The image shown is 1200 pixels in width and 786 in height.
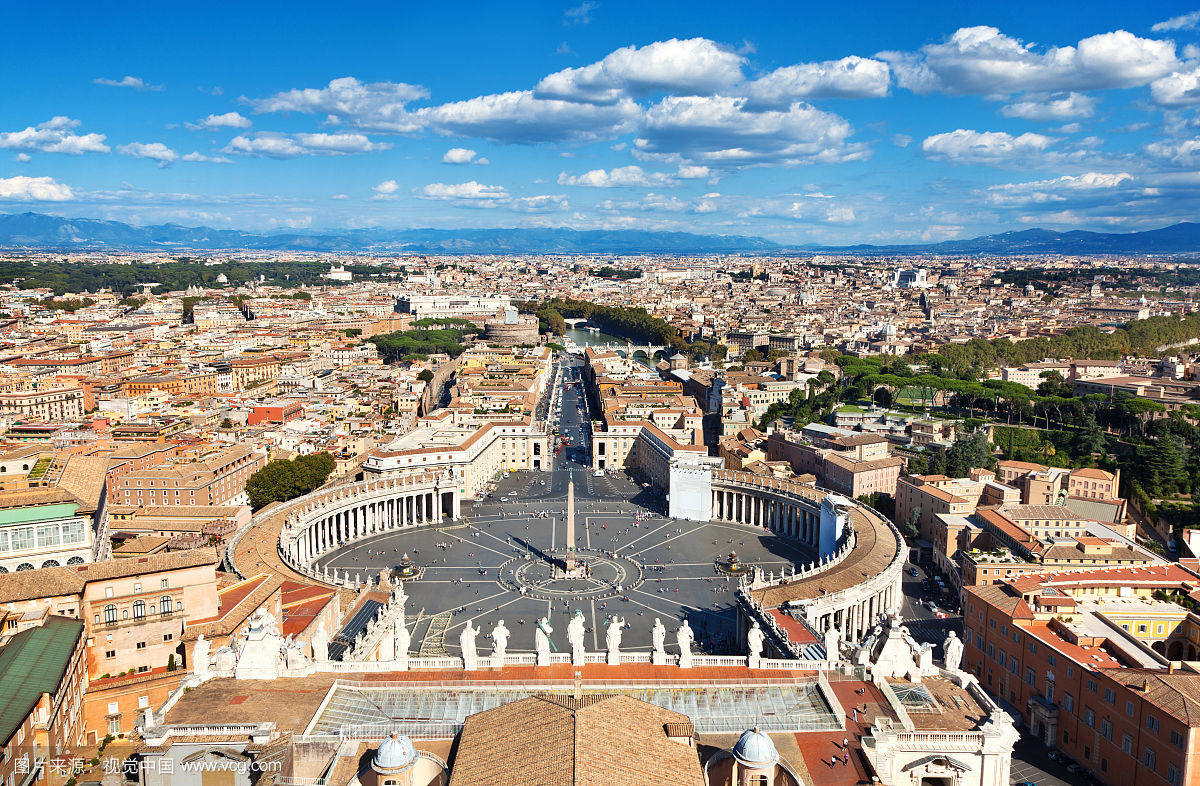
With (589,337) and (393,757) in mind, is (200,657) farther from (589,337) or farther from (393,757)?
(589,337)

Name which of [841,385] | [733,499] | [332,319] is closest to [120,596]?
[733,499]

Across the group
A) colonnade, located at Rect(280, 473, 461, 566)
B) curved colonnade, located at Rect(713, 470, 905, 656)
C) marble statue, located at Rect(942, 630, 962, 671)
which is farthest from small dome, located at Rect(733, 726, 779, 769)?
colonnade, located at Rect(280, 473, 461, 566)

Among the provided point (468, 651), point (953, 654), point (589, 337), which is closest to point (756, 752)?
point (468, 651)

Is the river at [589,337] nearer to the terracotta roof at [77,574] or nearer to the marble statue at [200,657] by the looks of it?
the terracotta roof at [77,574]

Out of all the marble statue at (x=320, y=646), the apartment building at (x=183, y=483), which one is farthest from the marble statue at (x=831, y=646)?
the apartment building at (x=183, y=483)

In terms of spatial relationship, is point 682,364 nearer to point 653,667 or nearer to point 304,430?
point 304,430

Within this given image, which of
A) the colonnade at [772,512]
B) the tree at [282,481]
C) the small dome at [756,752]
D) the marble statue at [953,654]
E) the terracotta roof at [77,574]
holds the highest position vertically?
the small dome at [756,752]
